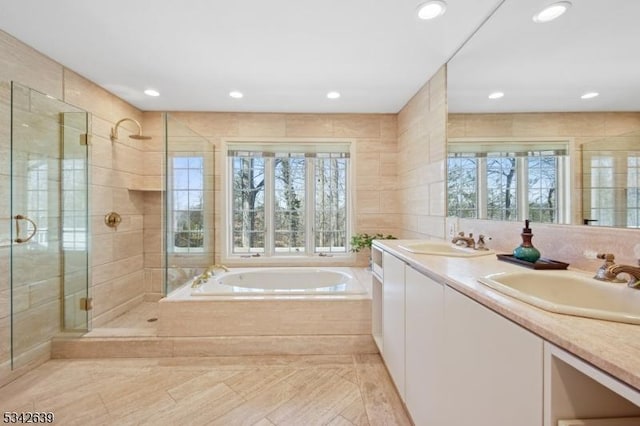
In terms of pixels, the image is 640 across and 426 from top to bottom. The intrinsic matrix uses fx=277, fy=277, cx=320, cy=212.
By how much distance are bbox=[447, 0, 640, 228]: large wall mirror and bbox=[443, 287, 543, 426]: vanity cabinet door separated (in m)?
0.68

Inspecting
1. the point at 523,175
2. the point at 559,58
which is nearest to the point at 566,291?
the point at 523,175

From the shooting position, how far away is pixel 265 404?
170 cm

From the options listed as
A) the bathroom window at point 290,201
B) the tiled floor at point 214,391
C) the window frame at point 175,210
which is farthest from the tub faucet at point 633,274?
the window frame at point 175,210

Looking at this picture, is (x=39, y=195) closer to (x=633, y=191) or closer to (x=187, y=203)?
(x=187, y=203)

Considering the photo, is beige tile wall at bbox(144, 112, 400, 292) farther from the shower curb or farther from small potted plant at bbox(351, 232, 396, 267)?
the shower curb

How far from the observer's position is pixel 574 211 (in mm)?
1187

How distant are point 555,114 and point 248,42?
72.7 inches

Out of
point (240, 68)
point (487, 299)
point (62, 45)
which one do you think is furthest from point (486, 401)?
point (62, 45)

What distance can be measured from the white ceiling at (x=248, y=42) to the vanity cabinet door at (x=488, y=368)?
5.38 feet

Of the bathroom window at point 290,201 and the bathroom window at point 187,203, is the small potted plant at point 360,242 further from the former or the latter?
the bathroom window at point 187,203

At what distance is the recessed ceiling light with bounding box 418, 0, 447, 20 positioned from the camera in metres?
1.54

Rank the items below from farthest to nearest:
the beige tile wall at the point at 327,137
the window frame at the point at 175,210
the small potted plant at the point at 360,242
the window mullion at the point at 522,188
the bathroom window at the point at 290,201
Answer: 1. the bathroom window at the point at 290,201
2. the beige tile wall at the point at 327,137
3. the small potted plant at the point at 360,242
4. the window frame at the point at 175,210
5. the window mullion at the point at 522,188

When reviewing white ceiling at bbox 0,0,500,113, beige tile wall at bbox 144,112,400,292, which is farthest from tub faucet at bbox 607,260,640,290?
beige tile wall at bbox 144,112,400,292

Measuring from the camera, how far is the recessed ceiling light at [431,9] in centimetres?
154
